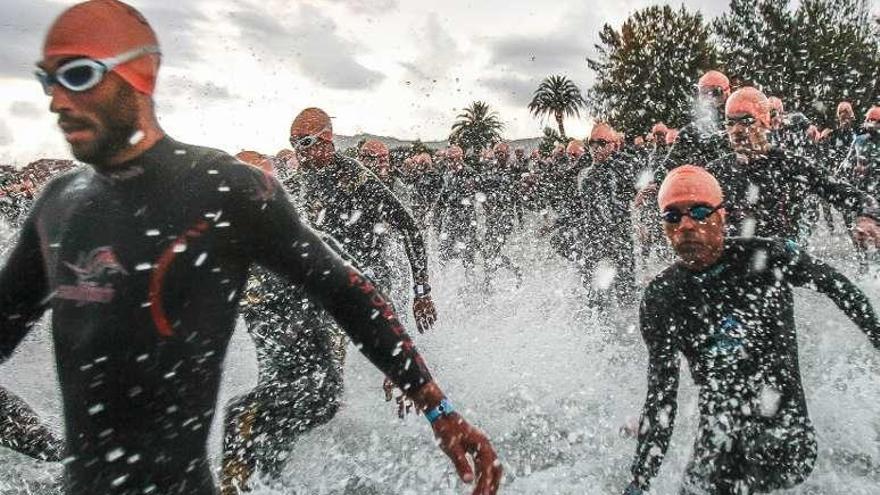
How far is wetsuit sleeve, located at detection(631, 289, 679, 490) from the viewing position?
2.84m

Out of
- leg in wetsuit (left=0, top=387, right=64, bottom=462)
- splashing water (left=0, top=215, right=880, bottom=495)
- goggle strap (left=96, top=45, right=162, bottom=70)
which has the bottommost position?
splashing water (left=0, top=215, right=880, bottom=495)

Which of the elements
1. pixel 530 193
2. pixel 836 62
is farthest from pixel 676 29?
pixel 530 193

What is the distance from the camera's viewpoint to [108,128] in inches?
67.9

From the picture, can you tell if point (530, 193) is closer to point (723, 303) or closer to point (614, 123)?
point (723, 303)

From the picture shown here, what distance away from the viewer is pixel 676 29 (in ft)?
138

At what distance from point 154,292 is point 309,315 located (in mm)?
2417

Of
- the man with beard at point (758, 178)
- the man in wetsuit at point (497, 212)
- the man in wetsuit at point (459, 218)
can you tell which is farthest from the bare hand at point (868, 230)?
the man in wetsuit at point (459, 218)

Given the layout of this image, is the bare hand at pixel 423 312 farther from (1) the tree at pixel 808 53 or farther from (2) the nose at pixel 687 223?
(1) the tree at pixel 808 53

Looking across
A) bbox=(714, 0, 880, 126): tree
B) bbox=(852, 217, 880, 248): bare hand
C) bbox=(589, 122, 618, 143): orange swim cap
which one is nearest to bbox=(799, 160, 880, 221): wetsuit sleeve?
bbox=(852, 217, 880, 248): bare hand

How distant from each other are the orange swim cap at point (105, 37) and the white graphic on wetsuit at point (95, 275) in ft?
1.36

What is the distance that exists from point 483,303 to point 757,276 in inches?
290

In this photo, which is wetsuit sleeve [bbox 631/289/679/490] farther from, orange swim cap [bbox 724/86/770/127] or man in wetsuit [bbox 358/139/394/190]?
man in wetsuit [bbox 358/139/394/190]

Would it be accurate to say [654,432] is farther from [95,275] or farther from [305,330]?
[95,275]

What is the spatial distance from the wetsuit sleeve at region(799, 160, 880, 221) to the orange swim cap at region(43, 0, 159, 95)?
377 centimetres
